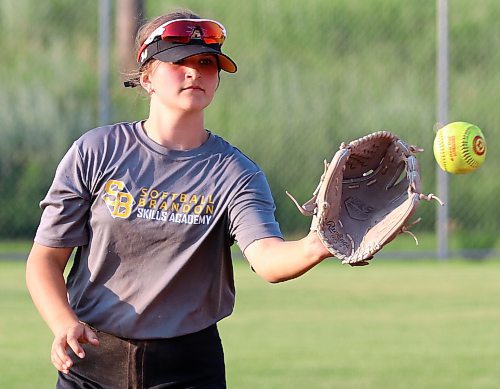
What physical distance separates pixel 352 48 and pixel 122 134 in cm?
1000

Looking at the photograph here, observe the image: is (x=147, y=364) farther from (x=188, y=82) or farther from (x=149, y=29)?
(x=149, y=29)

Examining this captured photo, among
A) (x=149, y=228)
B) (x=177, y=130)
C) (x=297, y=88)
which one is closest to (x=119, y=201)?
(x=149, y=228)

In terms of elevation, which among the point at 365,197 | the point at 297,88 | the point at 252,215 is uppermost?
the point at 365,197

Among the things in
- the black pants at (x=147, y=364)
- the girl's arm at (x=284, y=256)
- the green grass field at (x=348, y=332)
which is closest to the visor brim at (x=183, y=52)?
the girl's arm at (x=284, y=256)

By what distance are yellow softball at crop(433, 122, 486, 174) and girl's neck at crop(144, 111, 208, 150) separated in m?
1.60

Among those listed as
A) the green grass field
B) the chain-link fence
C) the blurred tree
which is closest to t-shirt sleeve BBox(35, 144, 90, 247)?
the green grass field

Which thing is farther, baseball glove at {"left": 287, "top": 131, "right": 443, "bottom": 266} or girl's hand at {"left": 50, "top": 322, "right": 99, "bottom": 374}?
girl's hand at {"left": 50, "top": 322, "right": 99, "bottom": 374}

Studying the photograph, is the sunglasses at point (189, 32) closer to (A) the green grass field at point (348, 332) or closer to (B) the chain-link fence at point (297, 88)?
(A) the green grass field at point (348, 332)

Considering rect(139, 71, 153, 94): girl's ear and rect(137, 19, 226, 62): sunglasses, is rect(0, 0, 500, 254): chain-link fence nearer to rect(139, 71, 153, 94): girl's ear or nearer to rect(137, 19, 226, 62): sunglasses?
rect(139, 71, 153, 94): girl's ear

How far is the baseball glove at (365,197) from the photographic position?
3.42 m

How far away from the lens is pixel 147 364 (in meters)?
3.89

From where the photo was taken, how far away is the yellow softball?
5.35 meters

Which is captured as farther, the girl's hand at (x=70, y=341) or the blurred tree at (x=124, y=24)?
the blurred tree at (x=124, y=24)

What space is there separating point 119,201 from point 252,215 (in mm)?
395
